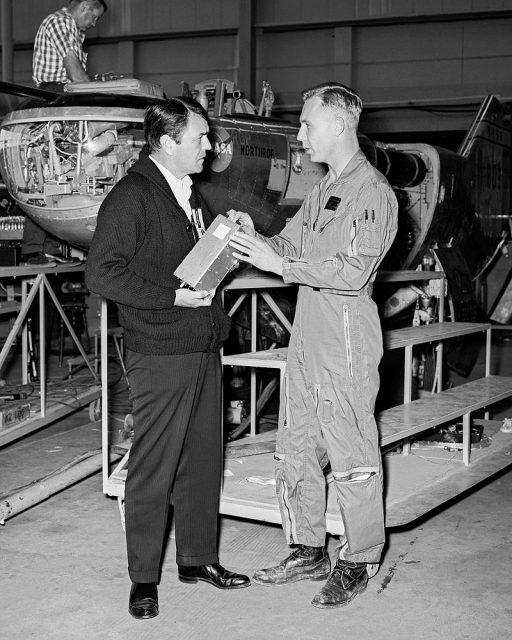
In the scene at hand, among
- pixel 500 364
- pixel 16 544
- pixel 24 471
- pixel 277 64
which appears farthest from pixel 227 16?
pixel 16 544

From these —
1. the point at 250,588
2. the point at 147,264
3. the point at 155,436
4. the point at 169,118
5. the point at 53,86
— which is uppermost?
the point at 53,86

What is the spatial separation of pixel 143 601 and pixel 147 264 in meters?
1.20

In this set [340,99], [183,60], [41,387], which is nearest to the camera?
[340,99]

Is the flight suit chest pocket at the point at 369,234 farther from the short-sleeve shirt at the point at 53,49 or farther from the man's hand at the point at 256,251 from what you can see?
the short-sleeve shirt at the point at 53,49

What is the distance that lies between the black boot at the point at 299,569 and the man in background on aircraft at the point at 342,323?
0.10 m

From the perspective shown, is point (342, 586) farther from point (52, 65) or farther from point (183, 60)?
point (183, 60)

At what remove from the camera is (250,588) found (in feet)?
10.7

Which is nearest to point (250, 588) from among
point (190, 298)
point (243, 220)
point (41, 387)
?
point (190, 298)

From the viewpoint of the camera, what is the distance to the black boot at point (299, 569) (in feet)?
10.8

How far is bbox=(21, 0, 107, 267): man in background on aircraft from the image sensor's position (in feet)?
19.3

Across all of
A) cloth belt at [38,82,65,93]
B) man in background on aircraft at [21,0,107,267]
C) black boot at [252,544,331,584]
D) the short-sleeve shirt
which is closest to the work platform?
black boot at [252,544,331,584]

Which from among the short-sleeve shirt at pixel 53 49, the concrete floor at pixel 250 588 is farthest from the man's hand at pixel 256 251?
the short-sleeve shirt at pixel 53 49

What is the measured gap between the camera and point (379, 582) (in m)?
Result: 3.39

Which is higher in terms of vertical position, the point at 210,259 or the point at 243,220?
the point at 243,220
